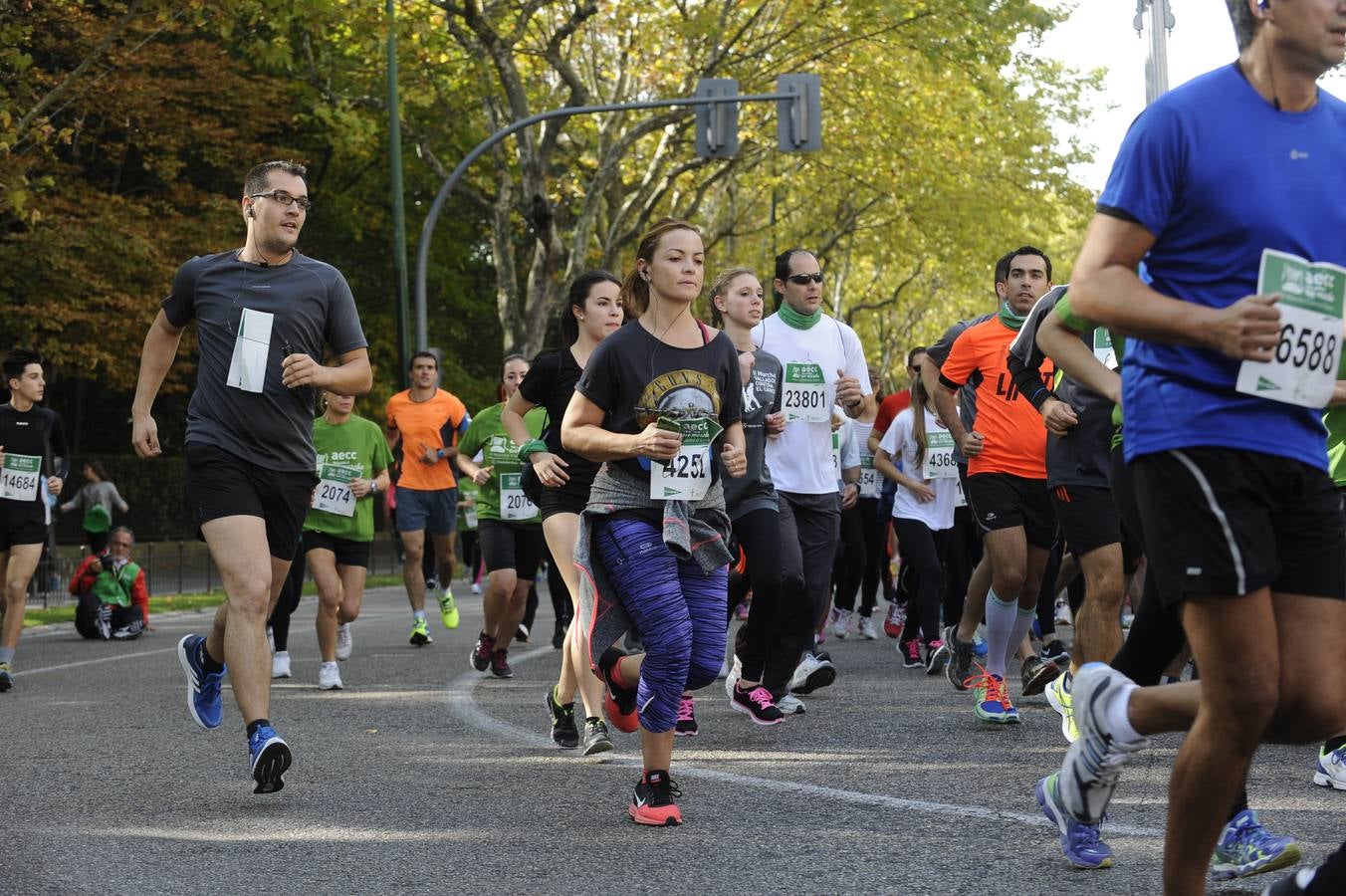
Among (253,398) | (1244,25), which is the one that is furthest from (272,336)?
(1244,25)

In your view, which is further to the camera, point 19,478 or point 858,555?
point 858,555

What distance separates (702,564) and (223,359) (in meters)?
1.98

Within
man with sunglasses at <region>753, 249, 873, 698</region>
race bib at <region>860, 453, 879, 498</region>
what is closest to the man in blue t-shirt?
man with sunglasses at <region>753, 249, 873, 698</region>

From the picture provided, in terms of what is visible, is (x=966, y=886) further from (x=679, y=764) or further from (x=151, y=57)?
(x=151, y=57)

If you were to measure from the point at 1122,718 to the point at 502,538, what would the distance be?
7.83m

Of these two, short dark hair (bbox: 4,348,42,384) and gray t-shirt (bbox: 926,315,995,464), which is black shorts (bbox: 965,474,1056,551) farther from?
short dark hair (bbox: 4,348,42,384)

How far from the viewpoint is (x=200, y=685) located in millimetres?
7328

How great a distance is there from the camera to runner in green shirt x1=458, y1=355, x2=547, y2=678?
1155cm

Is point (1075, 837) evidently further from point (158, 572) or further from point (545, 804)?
point (158, 572)

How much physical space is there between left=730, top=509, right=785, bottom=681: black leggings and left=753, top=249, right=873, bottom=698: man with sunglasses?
0.62m

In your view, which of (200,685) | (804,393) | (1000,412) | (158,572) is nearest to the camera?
(200,685)

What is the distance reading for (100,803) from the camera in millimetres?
6652

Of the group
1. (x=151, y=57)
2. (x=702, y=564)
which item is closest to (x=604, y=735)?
(x=702, y=564)

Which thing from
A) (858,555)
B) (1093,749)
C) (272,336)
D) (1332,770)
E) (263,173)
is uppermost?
(263,173)
